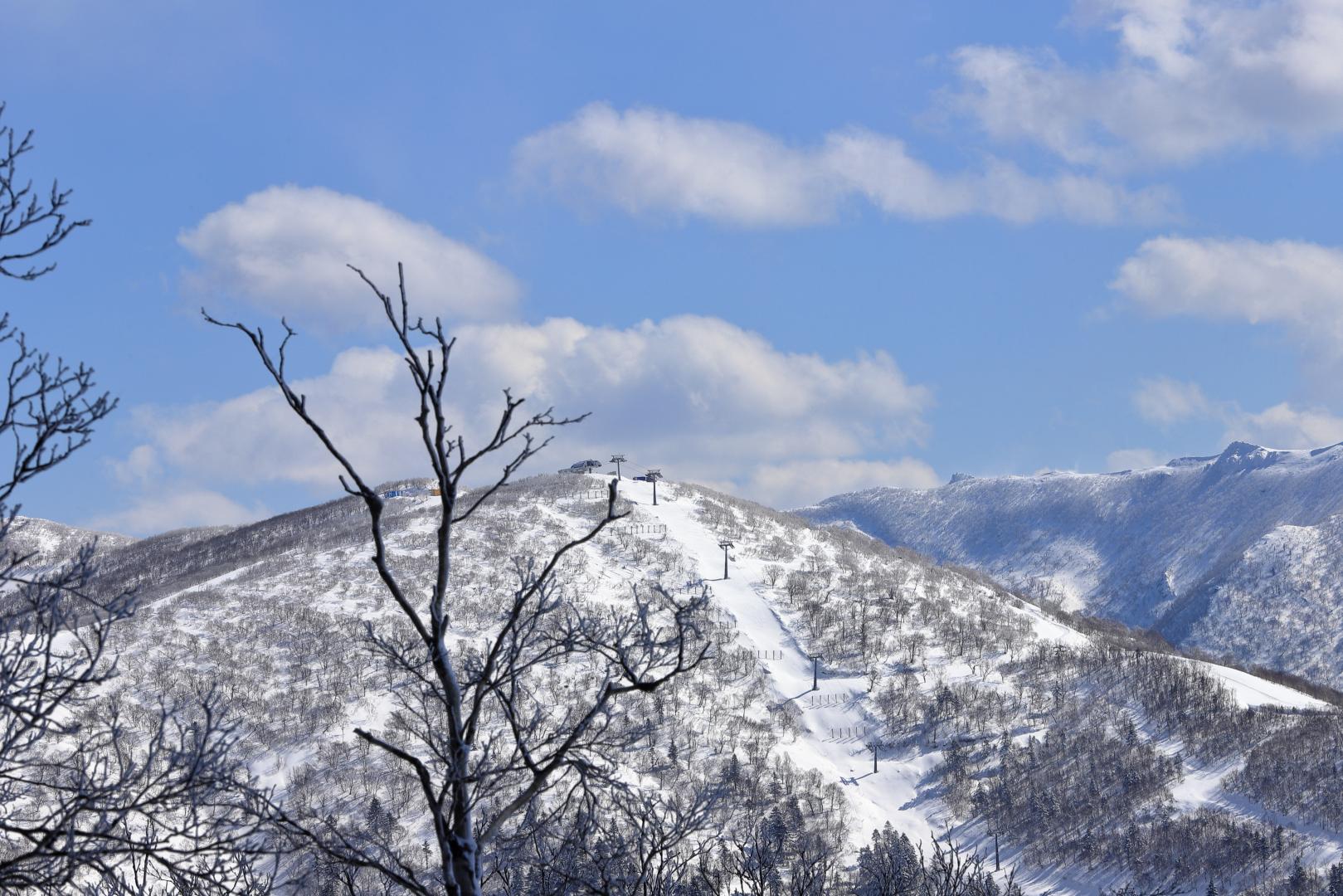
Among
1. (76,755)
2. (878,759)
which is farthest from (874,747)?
(76,755)

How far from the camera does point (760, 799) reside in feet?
484

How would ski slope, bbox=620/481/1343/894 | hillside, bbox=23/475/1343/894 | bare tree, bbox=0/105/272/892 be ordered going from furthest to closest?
ski slope, bbox=620/481/1343/894 → hillside, bbox=23/475/1343/894 → bare tree, bbox=0/105/272/892

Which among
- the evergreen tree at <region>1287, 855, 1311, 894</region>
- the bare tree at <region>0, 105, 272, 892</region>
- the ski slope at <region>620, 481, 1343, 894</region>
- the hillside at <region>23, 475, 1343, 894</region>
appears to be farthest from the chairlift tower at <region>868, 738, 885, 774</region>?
the bare tree at <region>0, 105, 272, 892</region>

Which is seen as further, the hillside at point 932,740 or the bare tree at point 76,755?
the hillside at point 932,740

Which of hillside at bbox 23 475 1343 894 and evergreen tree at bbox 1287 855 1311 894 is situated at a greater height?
hillside at bbox 23 475 1343 894

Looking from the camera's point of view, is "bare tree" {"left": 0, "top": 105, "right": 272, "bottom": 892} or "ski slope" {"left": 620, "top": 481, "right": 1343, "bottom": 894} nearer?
"bare tree" {"left": 0, "top": 105, "right": 272, "bottom": 892}

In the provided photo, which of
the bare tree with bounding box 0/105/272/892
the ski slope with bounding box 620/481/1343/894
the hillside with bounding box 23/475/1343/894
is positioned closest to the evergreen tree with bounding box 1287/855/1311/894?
the hillside with bounding box 23/475/1343/894

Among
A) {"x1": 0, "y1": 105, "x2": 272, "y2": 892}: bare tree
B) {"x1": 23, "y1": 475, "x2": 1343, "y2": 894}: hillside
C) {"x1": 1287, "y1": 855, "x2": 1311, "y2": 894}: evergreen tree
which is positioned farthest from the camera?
{"x1": 23, "y1": 475, "x2": 1343, "y2": 894}: hillside

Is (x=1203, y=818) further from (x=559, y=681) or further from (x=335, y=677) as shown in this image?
(x=335, y=677)

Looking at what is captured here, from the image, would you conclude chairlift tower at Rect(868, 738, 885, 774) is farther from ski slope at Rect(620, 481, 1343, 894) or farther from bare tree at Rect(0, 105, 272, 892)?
bare tree at Rect(0, 105, 272, 892)

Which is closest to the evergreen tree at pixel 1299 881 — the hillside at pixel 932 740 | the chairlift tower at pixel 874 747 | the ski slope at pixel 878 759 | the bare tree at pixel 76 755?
the hillside at pixel 932 740

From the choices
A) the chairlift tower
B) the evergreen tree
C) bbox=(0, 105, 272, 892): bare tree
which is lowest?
the evergreen tree

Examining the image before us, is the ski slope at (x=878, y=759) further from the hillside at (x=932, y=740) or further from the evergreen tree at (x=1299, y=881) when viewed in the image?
the evergreen tree at (x=1299, y=881)

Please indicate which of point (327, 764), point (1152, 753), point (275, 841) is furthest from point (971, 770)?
point (275, 841)
